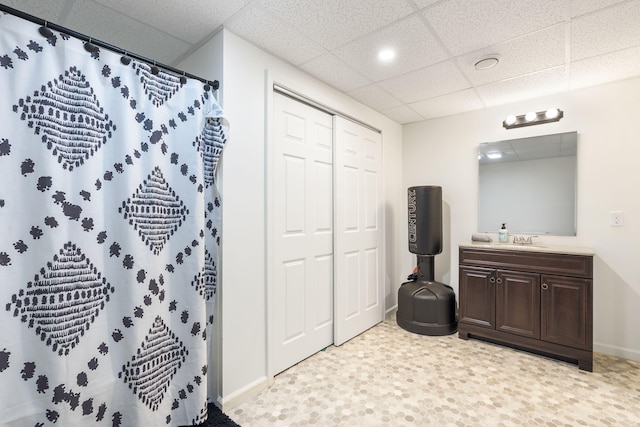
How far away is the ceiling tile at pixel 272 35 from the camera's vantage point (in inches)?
67.2

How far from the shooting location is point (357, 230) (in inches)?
117

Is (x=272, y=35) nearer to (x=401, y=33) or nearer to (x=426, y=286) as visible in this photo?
(x=401, y=33)

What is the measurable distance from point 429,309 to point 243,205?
7.06ft

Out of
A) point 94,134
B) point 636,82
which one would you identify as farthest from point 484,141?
point 94,134

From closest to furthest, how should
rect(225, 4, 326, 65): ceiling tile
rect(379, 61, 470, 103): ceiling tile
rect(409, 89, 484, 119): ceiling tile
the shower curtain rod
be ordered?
the shower curtain rod
rect(225, 4, 326, 65): ceiling tile
rect(379, 61, 470, 103): ceiling tile
rect(409, 89, 484, 119): ceiling tile

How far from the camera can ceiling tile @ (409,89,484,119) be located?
2.83 meters

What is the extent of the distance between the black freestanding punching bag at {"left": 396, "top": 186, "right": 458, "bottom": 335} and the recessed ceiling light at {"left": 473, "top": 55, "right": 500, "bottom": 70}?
116cm

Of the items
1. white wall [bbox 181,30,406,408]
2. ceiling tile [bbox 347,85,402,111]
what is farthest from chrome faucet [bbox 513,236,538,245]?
white wall [bbox 181,30,406,408]

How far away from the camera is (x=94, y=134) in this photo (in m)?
1.40

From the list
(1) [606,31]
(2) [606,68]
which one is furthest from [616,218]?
(1) [606,31]

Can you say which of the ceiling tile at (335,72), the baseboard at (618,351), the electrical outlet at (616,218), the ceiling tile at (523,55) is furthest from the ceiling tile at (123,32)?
the baseboard at (618,351)

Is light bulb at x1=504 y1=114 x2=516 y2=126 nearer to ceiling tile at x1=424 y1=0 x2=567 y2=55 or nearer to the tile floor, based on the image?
ceiling tile at x1=424 y1=0 x2=567 y2=55

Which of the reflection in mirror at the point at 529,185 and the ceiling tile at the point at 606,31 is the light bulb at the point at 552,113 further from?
the ceiling tile at the point at 606,31

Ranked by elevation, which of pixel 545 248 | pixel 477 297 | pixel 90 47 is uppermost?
pixel 90 47
